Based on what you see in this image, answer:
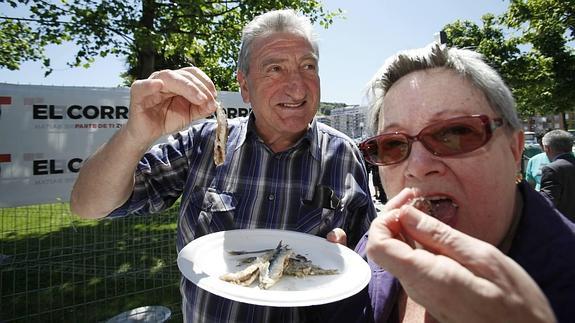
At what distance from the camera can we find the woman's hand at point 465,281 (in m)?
0.79

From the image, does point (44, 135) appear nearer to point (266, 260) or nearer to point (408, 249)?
point (266, 260)

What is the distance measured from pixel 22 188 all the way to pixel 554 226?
24.3 feet

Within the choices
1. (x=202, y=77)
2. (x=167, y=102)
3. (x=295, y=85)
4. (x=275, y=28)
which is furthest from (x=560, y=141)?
(x=167, y=102)

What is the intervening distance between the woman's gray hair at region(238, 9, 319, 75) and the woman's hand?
199 cm

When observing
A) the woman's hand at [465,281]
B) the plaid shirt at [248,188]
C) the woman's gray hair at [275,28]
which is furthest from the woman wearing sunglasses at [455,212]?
the woman's gray hair at [275,28]

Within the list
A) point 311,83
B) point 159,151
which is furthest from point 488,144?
point 159,151

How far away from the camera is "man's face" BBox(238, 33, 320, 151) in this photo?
2432 mm

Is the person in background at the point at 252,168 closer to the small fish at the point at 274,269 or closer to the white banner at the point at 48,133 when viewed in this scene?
the small fish at the point at 274,269

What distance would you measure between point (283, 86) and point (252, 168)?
62 centimetres

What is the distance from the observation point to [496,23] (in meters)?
25.4

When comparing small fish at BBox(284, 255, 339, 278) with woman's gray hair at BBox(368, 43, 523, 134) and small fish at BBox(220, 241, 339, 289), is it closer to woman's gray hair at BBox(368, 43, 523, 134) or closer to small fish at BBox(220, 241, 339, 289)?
small fish at BBox(220, 241, 339, 289)

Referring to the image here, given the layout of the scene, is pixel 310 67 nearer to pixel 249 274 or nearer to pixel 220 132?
pixel 220 132

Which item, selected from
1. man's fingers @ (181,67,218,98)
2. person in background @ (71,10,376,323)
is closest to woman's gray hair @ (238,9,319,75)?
person in background @ (71,10,376,323)

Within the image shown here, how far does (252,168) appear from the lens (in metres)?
2.38
